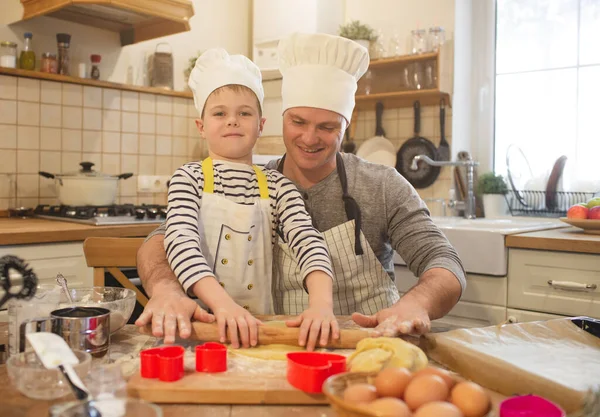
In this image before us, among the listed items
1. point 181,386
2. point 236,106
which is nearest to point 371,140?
point 236,106

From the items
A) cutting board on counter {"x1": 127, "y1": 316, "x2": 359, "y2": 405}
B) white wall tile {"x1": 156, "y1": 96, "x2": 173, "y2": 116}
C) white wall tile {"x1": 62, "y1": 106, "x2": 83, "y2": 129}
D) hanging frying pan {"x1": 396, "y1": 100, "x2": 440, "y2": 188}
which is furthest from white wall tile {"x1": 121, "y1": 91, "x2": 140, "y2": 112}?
cutting board on counter {"x1": 127, "y1": 316, "x2": 359, "y2": 405}

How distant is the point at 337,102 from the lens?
1465 mm

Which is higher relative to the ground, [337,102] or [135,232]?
[337,102]

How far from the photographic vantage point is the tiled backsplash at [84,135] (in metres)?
2.51

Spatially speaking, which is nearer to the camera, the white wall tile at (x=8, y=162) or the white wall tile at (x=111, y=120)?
the white wall tile at (x=8, y=162)

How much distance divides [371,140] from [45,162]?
1.56 metres

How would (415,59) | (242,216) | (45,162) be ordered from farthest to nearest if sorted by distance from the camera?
(415,59)
(45,162)
(242,216)

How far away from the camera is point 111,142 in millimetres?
2824

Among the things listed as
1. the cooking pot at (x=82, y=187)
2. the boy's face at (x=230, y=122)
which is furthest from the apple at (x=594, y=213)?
the cooking pot at (x=82, y=187)

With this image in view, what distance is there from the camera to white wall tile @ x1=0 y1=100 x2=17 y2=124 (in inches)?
97.2

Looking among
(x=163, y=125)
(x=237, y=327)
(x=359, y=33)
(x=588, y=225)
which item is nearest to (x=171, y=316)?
(x=237, y=327)

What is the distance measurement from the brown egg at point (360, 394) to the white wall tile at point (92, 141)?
7.70 feet

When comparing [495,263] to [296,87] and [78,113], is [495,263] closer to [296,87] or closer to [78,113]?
[296,87]

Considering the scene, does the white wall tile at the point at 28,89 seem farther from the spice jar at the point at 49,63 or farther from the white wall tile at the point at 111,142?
the white wall tile at the point at 111,142
